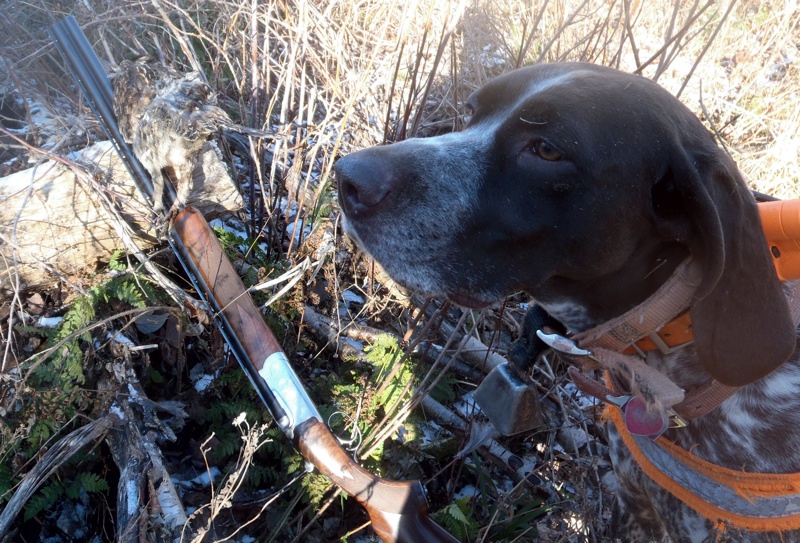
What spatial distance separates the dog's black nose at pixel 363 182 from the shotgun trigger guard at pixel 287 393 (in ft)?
2.12

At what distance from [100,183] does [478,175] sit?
169 cm

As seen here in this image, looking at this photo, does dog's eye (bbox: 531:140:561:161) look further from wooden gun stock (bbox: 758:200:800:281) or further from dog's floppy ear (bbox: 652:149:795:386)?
wooden gun stock (bbox: 758:200:800:281)

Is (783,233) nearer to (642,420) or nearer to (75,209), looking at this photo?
(642,420)

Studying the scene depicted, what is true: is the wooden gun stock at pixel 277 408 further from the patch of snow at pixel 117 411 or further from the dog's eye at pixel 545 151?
the dog's eye at pixel 545 151

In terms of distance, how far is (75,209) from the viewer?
2857 millimetres

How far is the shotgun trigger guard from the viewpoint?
2170mm

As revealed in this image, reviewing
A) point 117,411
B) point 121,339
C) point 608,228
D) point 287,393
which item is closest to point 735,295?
point 608,228

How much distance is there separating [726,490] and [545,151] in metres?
1.19

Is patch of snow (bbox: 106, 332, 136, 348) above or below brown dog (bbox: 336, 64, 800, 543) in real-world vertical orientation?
below

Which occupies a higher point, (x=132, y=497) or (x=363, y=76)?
(x=363, y=76)

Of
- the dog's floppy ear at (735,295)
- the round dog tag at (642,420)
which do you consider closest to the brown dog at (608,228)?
the dog's floppy ear at (735,295)

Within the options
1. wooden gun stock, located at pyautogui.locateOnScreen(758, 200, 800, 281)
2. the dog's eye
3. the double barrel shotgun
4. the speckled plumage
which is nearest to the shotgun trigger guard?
the double barrel shotgun

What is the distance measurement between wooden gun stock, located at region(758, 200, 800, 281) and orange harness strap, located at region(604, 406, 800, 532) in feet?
2.03

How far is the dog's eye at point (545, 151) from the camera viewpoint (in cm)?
191
